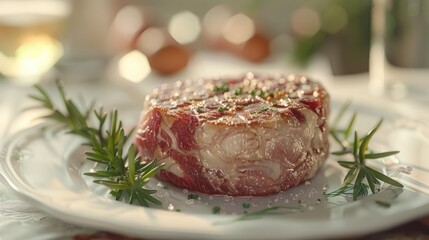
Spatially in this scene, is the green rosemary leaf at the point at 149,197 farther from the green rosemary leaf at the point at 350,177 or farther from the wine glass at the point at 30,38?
the wine glass at the point at 30,38

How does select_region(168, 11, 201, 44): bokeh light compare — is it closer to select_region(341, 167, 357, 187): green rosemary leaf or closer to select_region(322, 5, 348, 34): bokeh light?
select_region(322, 5, 348, 34): bokeh light

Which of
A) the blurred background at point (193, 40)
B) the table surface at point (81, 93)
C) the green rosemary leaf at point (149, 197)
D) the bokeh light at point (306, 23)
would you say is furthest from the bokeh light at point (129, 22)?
the green rosemary leaf at point (149, 197)

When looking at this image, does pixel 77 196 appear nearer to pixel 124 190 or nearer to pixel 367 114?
pixel 124 190

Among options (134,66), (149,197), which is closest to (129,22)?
(134,66)

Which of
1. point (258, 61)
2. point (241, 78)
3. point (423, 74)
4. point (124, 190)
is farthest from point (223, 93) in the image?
point (258, 61)

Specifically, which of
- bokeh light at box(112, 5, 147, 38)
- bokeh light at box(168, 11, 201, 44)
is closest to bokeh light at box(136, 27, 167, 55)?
bokeh light at box(112, 5, 147, 38)

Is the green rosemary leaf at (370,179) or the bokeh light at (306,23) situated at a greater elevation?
the bokeh light at (306,23)
